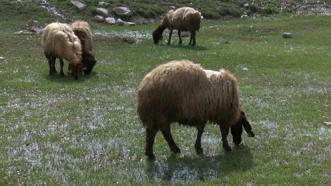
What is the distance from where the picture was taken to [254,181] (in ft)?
40.5

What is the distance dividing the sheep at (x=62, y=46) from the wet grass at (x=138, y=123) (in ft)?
2.71

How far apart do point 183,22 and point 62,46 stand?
53.2 feet

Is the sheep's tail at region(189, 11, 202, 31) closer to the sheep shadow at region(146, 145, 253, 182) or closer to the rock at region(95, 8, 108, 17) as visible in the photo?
the rock at region(95, 8, 108, 17)

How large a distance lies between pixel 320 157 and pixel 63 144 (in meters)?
6.76

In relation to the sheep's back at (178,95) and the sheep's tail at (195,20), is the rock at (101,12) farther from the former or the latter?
the sheep's back at (178,95)

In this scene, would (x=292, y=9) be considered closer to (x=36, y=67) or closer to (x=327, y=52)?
(x=327, y=52)

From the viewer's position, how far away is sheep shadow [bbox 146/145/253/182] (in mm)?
12641

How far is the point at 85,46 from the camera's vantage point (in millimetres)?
29844

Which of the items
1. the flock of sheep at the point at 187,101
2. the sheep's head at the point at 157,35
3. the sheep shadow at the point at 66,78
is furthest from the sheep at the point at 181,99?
the sheep's head at the point at 157,35

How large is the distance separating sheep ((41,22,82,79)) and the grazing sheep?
0.96 m

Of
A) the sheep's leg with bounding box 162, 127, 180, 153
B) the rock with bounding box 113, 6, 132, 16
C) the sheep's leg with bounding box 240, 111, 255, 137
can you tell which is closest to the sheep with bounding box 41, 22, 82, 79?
the sheep's leg with bounding box 240, 111, 255, 137

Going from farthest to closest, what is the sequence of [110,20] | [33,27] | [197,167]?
[110,20], [33,27], [197,167]

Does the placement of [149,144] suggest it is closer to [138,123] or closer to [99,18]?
[138,123]

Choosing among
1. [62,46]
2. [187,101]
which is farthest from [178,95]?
[62,46]
